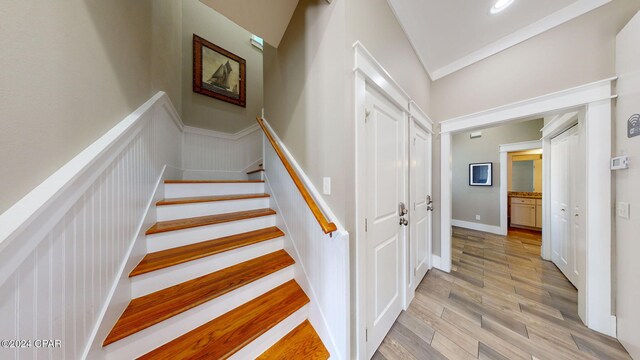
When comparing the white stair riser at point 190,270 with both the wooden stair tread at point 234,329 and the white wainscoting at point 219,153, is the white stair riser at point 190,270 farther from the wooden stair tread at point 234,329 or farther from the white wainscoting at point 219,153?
the white wainscoting at point 219,153

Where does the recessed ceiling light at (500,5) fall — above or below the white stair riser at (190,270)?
above

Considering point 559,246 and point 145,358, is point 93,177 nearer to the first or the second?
point 145,358

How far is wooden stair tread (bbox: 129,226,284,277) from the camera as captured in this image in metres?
1.11

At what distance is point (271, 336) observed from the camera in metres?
1.12

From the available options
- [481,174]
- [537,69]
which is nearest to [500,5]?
[537,69]

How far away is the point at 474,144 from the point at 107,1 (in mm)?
6210

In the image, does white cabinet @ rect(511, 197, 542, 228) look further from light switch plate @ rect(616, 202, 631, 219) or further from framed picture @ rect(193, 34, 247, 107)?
framed picture @ rect(193, 34, 247, 107)

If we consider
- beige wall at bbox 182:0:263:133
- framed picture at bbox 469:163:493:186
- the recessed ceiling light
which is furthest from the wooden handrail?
framed picture at bbox 469:163:493:186

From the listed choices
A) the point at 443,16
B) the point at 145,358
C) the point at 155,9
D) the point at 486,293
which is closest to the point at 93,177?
the point at 145,358

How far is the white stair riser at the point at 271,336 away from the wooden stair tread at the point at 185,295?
0.32m

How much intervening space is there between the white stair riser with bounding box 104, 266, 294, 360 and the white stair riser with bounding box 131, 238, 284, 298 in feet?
0.81

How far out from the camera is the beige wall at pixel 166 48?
1639 millimetres

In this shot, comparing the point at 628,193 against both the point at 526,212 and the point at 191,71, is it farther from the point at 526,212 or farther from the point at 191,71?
the point at 191,71

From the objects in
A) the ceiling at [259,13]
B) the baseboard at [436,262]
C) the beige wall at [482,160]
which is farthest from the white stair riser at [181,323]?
the beige wall at [482,160]
